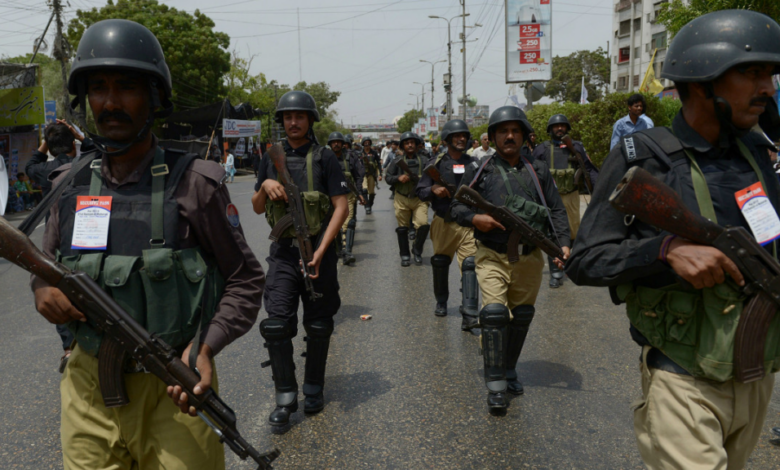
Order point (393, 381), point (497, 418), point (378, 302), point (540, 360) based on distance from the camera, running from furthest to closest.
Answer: point (378, 302), point (540, 360), point (393, 381), point (497, 418)

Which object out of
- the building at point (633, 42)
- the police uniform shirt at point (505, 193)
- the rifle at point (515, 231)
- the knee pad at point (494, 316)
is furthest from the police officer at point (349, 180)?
the building at point (633, 42)

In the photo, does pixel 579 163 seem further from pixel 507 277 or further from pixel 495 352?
pixel 495 352

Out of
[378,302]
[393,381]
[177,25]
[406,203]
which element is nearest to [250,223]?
[406,203]

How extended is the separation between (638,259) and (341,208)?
255 centimetres

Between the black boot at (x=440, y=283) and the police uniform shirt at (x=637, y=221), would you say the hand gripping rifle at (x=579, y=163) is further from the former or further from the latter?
the police uniform shirt at (x=637, y=221)

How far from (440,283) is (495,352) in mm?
2364

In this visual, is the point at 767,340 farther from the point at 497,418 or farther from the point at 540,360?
the point at 540,360

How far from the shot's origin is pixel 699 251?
6.12 ft

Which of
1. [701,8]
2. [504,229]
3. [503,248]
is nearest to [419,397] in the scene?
[503,248]

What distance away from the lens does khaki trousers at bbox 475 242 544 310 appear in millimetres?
4289

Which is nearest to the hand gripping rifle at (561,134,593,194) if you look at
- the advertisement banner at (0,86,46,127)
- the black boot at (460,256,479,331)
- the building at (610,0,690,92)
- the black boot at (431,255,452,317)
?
the black boot at (431,255,452,317)

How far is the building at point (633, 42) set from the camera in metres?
51.1

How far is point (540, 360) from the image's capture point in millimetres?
5012

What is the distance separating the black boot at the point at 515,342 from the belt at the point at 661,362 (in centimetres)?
222
